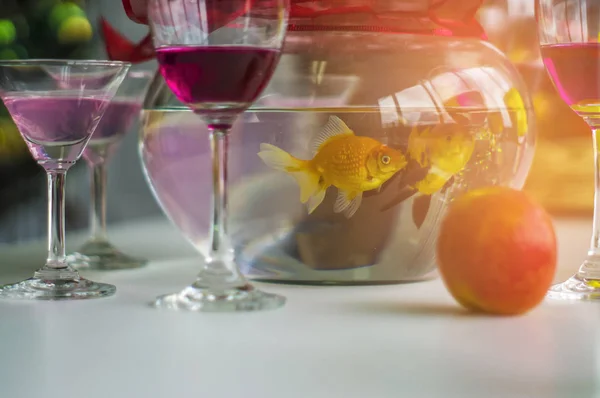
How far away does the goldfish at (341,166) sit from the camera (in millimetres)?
1030

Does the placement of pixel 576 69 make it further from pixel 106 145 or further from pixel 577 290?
pixel 106 145

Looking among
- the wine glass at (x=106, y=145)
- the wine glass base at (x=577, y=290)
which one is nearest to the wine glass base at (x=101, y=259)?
the wine glass at (x=106, y=145)

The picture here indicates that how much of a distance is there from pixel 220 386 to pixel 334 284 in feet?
1.42

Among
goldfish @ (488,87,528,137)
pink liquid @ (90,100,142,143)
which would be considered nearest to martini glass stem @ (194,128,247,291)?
goldfish @ (488,87,528,137)

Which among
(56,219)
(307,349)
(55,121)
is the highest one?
(55,121)

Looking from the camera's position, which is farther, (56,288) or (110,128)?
(110,128)

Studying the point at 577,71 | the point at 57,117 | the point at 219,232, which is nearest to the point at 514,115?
the point at 577,71

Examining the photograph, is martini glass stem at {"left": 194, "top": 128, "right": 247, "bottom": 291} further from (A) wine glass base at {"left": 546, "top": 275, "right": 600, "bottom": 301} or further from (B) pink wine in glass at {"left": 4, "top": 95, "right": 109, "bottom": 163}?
(A) wine glass base at {"left": 546, "top": 275, "right": 600, "bottom": 301}

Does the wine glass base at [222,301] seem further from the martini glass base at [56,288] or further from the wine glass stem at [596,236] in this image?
the wine glass stem at [596,236]

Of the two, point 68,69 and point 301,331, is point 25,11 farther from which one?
point 301,331

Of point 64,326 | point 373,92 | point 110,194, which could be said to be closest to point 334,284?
point 373,92

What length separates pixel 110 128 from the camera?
4.56 ft

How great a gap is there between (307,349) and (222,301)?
0.59ft

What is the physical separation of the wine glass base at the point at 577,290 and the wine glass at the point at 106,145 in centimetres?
55
